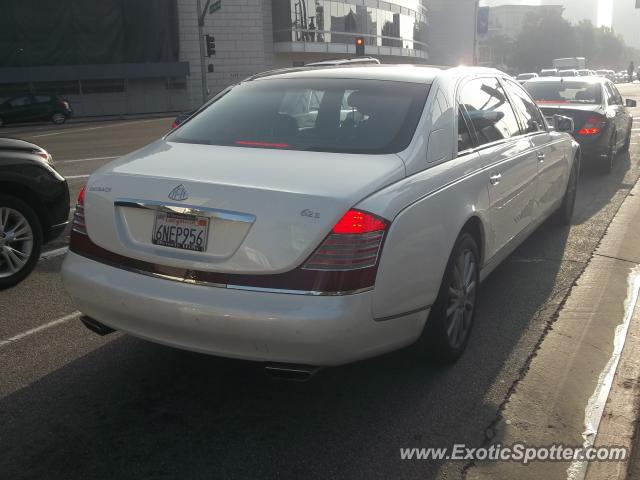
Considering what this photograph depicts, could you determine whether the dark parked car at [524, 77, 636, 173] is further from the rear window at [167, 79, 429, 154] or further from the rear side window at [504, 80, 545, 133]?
the rear window at [167, 79, 429, 154]

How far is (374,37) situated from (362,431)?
2382 inches

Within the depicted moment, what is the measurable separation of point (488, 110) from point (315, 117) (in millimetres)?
1404

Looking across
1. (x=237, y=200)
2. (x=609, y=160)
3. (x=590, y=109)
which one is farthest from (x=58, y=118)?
(x=237, y=200)

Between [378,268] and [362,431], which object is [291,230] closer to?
[378,268]

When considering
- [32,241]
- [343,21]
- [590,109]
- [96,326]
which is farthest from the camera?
[343,21]

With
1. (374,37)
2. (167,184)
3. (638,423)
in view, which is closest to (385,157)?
(167,184)

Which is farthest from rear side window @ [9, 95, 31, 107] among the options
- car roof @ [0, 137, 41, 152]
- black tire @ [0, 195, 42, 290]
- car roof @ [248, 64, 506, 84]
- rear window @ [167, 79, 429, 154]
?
rear window @ [167, 79, 429, 154]

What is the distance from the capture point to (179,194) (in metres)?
3.25

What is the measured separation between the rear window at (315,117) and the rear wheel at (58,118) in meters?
31.1

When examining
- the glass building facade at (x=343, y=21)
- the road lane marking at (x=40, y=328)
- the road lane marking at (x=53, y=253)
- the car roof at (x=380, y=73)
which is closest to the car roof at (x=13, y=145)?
the road lane marking at (x=53, y=253)

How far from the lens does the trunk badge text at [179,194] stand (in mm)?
3236

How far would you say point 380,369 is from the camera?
4.03 metres

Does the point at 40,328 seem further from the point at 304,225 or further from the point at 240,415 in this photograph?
the point at 304,225

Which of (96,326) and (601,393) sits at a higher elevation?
(96,326)
